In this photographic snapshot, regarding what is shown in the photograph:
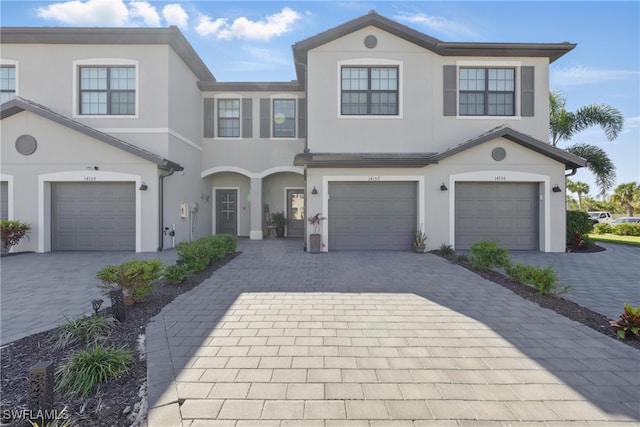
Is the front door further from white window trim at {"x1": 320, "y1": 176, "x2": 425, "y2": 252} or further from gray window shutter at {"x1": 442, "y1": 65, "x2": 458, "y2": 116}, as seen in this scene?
gray window shutter at {"x1": 442, "y1": 65, "x2": 458, "y2": 116}

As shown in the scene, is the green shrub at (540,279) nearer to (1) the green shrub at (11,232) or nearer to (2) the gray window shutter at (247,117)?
(2) the gray window shutter at (247,117)

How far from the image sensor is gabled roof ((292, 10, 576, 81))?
1046cm

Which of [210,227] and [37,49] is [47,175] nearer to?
[37,49]

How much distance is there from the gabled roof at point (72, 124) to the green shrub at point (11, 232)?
3.46m

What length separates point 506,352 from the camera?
3.54 meters

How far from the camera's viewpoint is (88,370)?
2934 millimetres

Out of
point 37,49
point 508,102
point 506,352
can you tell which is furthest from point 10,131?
point 508,102

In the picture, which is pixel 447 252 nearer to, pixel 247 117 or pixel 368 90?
pixel 368 90

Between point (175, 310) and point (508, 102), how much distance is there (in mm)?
12384

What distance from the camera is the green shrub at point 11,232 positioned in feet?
31.0

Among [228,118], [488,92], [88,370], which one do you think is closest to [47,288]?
[88,370]

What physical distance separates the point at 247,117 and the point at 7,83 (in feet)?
27.6

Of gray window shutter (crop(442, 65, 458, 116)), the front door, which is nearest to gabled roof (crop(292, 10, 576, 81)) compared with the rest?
gray window shutter (crop(442, 65, 458, 116))

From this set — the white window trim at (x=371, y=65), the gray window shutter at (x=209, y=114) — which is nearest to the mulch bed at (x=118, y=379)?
the white window trim at (x=371, y=65)
